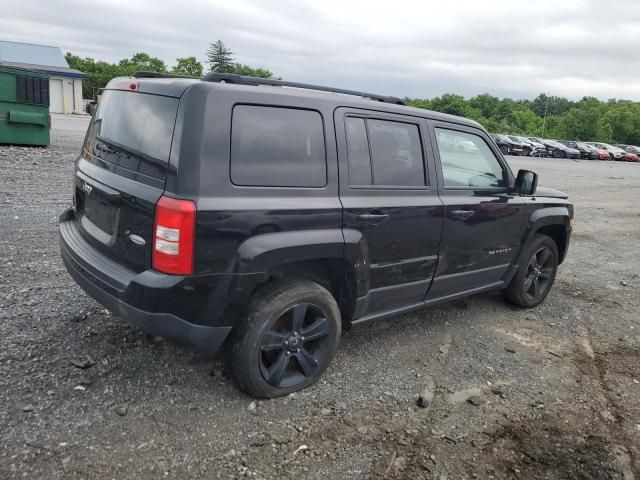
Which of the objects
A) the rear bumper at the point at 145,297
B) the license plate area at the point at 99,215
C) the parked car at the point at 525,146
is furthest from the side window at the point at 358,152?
the parked car at the point at 525,146

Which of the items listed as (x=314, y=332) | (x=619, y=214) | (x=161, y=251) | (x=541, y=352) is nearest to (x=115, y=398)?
(x=161, y=251)

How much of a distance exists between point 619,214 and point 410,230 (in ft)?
36.2

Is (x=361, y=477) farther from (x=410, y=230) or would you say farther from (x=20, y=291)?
(x=20, y=291)

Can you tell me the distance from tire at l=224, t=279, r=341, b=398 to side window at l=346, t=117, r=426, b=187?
0.83 meters

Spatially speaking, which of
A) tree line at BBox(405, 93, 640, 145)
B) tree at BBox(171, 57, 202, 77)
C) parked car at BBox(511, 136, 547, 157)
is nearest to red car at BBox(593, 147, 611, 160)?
parked car at BBox(511, 136, 547, 157)

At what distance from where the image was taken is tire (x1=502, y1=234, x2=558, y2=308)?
201 inches

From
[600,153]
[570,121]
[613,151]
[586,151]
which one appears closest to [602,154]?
[600,153]

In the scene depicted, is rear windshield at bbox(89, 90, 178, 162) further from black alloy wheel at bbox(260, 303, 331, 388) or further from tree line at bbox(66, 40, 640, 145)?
tree line at bbox(66, 40, 640, 145)

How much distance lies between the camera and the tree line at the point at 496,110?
192 ft

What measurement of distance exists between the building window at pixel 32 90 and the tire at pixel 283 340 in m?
12.0

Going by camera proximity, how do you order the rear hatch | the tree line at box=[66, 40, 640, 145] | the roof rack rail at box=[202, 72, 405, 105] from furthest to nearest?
the tree line at box=[66, 40, 640, 145]
the roof rack rail at box=[202, 72, 405, 105]
the rear hatch

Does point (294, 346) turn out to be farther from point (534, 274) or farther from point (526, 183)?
point (534, 274)

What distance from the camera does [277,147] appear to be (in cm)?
313

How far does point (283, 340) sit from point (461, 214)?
175 centimetres
